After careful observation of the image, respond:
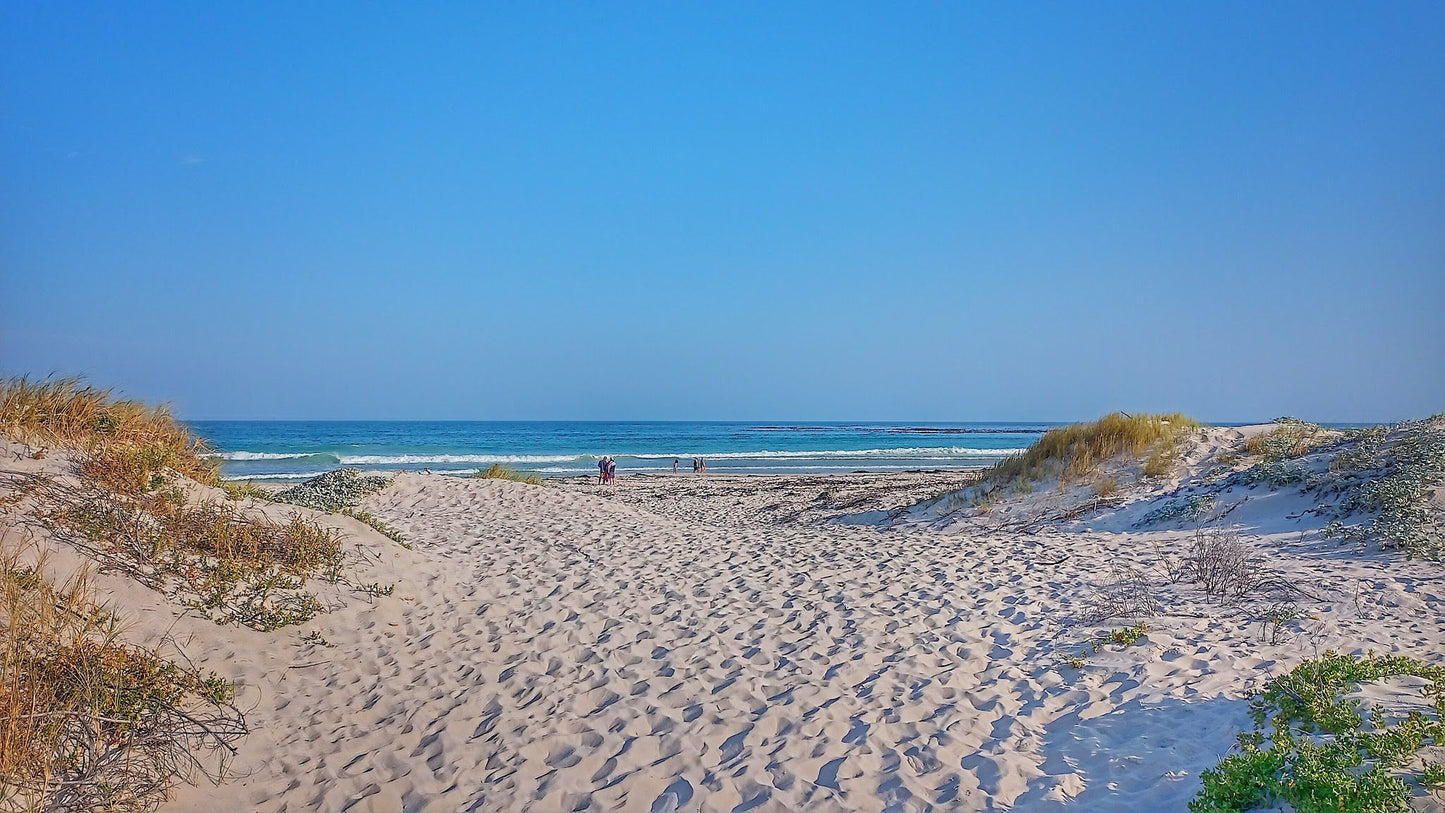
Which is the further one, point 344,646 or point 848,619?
point 848,619

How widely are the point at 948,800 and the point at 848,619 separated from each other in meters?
3.26

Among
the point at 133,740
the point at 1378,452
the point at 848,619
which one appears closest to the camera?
the point at 133,740

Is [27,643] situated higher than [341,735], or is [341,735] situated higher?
[27,643]

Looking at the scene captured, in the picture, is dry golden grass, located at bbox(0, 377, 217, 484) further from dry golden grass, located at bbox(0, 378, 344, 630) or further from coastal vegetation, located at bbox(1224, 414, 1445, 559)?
coastal vegetation, located at bbox(1224, 414, 1445, 559)

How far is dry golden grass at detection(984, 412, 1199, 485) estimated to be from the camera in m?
14.7

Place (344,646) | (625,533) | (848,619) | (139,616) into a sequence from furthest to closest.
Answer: (625,533), (848,619), (344,646), (139,616)

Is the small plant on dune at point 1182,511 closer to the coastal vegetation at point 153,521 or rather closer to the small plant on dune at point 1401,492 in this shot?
the small plant on dune at point 1401,492

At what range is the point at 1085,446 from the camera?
14.9 metres

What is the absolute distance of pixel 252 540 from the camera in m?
7.55

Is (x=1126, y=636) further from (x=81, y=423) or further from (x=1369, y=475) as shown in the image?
(x=81, y=423)

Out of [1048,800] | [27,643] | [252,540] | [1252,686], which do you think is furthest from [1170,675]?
[252,540]

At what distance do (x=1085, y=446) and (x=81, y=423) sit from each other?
15.7 metres

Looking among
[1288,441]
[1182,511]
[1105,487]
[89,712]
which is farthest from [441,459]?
[89,712]

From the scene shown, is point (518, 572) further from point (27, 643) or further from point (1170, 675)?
point (1170, 675)
